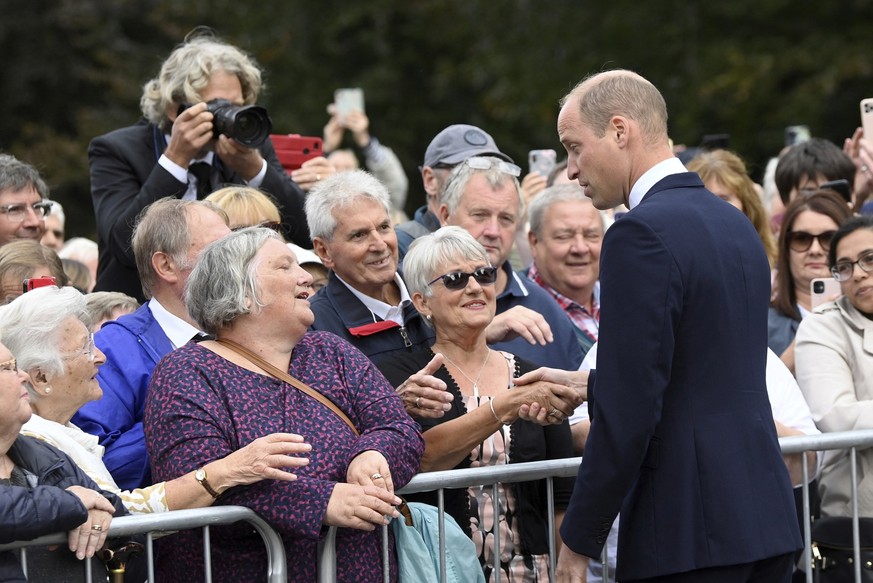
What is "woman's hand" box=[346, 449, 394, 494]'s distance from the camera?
374 cm

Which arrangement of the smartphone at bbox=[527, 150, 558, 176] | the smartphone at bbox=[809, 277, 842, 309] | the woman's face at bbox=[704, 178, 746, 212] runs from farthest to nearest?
the smartphone at bbox=[527, 150, 558, 176] → the woman's face at bbox=[704, 178, 746, 212] → the smartphone at bbox=[809, 277, 842, 309]

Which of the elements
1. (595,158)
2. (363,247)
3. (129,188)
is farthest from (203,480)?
(129,188)

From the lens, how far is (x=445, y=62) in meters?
17.1

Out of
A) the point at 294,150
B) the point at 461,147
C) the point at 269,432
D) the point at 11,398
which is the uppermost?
the point at 294,150

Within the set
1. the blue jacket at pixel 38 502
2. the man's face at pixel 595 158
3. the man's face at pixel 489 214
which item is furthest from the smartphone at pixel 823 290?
the blue jacket at pixel 38 502

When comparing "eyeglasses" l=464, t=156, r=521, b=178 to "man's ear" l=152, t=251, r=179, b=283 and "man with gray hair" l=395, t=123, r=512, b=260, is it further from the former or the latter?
"man's ear" l=152, t=251, r=179, b=283

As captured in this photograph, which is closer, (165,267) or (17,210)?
(165,267)

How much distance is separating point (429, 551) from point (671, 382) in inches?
38.9

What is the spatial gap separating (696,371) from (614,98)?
766 mm

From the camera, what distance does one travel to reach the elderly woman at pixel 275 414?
12.2 ft

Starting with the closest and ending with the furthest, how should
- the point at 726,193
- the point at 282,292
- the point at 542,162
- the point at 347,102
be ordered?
the point at 282,292
the point at 726,193
the point at 542,162
the point at 347,102

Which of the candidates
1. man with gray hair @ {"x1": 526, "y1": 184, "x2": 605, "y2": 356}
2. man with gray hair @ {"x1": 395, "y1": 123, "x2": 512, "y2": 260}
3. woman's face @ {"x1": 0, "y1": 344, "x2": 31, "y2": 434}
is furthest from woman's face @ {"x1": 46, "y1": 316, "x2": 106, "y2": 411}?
man with gray hair @ {"x1": 526, "y1": 184, "x2": 605, "y2": 356}

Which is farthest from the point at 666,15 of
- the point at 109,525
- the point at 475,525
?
the point at 109,525

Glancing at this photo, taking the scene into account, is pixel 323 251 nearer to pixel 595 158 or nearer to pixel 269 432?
pixel 269 432
